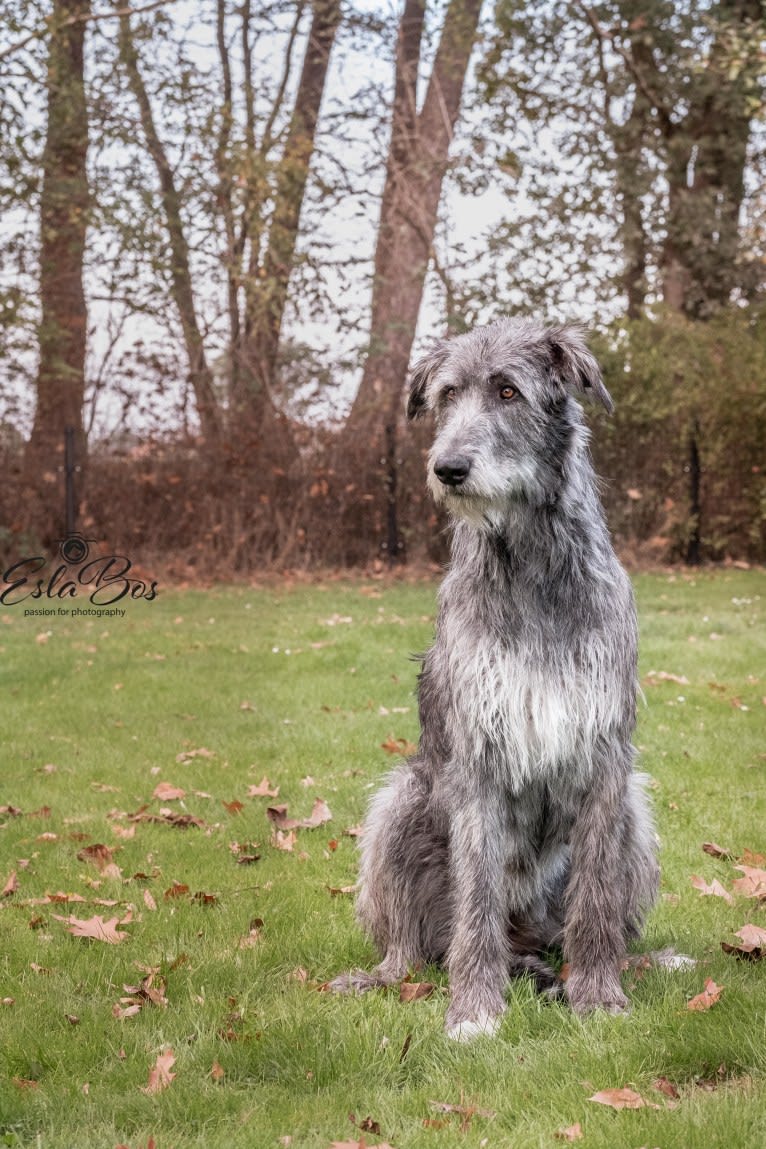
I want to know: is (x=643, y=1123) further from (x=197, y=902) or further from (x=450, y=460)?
(x=197, y=902)

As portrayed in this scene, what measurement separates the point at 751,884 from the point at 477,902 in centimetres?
166

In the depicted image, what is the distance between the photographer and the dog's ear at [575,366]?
3789 millimetres

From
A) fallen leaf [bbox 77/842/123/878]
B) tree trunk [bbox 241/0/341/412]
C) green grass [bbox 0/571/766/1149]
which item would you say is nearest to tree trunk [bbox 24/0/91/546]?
tree trunk [bbox 241/0/341/412]

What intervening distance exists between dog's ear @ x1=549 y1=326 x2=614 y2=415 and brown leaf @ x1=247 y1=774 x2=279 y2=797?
11.6 feet

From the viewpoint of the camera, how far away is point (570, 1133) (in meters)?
3.08

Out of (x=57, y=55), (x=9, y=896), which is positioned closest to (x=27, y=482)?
(x=57, y=55)

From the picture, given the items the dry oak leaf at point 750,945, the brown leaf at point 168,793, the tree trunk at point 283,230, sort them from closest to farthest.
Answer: the dry oak leaf at point 750,945 → the brown leaf at point 168,793 → the tree trunk at point 283,230

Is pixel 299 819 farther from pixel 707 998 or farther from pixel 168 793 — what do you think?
pixel 707 998

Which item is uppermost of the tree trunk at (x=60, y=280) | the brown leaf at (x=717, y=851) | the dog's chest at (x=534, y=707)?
the tree trunk at (x=60, y=280)

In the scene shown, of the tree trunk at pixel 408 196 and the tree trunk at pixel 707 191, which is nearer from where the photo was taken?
the tree trunk at pixel 408 196

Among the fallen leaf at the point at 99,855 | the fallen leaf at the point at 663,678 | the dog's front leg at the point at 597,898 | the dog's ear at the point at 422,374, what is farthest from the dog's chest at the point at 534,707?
the fallen leaf at the point at 663,678

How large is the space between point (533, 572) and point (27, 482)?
1501 centimetres

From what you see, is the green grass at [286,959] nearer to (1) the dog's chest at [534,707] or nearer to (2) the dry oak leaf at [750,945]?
(2) the dry oak leaf at [750,945]

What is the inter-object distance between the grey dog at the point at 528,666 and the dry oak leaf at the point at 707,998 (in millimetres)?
213
